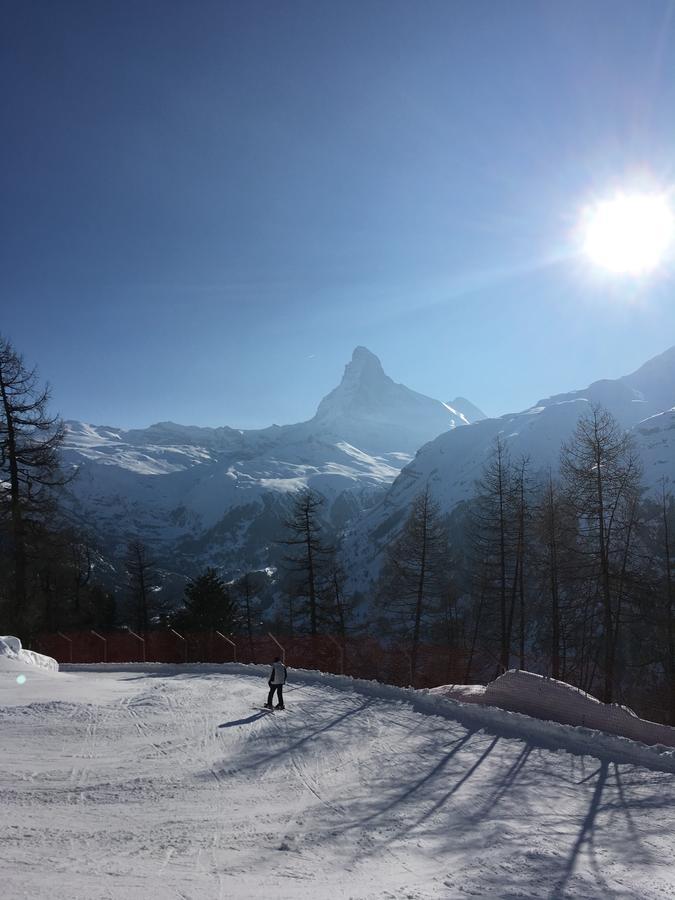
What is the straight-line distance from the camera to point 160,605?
4425cm

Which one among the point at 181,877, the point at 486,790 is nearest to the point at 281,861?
the point at 181,877

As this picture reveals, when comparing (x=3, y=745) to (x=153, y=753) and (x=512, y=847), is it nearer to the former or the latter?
(x=153, y=753)

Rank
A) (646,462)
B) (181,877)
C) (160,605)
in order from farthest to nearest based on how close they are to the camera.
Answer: (646,462), (160,605), (181,877)

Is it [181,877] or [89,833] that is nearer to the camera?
[181,877]

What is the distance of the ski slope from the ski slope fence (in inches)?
213

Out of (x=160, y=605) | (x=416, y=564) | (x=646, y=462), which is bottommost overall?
(x=160, y=605)

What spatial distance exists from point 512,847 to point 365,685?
1098 centimetres

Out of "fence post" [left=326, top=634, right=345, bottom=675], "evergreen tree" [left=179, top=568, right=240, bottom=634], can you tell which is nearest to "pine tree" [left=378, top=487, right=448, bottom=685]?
"fence post" [left=326, top=634, right=345, bottom=675]

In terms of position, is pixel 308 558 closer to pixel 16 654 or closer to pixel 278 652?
pixel 278 652

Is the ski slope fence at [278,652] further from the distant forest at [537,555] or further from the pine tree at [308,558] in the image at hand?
the pine tree at [308,558]

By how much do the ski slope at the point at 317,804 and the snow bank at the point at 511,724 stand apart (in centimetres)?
5

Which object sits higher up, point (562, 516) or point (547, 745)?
point (562, 516)

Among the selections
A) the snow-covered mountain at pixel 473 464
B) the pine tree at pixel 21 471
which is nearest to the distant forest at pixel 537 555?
the pine tree at pixel 21 471

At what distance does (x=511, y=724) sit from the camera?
13.1m
